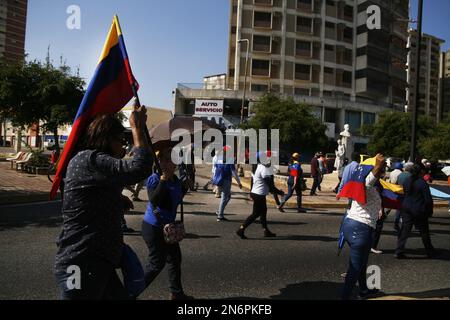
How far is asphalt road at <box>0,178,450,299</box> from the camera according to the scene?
4.53 m

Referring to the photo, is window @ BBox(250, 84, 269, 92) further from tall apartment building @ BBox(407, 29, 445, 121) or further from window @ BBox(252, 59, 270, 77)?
tall apartment building @ BBox(407, 29, 445, 121)

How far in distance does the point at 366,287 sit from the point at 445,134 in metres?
26.1

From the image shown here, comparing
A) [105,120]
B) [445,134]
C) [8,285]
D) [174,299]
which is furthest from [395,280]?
[445,134]

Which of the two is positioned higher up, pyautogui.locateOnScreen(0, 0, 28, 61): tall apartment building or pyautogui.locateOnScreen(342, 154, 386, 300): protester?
pyautogui.locateOnScreen(0, 0, 28, 61): tall apartment building

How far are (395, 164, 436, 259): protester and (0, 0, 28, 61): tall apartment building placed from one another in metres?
141

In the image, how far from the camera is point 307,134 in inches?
988

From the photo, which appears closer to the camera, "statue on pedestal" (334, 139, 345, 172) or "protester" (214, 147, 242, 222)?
"protester" (214, 147, 242, 222)

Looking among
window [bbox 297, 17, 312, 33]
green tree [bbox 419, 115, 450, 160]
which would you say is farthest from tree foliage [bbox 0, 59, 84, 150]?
window [bbox 297, 17, 312, 33]

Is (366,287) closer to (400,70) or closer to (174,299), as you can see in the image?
(174,299)

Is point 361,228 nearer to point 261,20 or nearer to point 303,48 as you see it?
point 261,20

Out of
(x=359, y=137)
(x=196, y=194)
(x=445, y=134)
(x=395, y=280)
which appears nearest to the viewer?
(x=395, y=280)

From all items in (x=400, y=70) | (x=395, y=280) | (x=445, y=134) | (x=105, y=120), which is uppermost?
(x=400, y=70)
